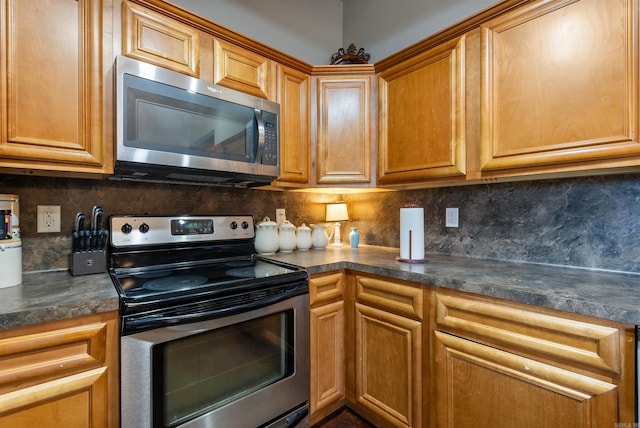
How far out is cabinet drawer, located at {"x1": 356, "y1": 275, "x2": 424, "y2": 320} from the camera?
4.34ft

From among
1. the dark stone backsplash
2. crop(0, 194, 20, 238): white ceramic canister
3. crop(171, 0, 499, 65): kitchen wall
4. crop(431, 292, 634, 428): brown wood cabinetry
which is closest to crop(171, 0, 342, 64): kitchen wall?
crop(171, 0, 499, 65): kitchen wall

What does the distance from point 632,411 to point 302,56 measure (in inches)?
102

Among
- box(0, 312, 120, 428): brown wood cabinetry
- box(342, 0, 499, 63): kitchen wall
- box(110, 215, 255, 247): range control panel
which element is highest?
box(342, 0, 499, 63): kitchen wall

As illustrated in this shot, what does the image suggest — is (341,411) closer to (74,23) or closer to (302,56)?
(74,23)

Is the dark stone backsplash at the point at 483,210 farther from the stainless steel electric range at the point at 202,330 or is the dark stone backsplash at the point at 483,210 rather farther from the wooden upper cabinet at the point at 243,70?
the wooden upper cabinet at the point at 243,70

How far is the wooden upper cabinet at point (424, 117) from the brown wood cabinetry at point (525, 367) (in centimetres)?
74

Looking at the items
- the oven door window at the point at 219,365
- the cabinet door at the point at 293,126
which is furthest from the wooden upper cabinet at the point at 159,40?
the oven door window at the point at 219,365

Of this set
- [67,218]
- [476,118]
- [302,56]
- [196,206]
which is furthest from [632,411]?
[302,56]

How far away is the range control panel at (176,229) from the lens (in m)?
1.43

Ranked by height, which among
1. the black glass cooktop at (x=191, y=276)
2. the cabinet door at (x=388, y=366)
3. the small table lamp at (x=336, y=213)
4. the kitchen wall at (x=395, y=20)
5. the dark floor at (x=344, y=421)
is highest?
the kitchen wall at (x=395, y=20)

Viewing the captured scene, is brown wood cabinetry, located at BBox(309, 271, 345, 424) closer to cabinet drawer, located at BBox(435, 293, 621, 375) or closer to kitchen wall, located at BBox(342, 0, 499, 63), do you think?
cabinet drawer, located at BBox(435, 293, 621, 375)

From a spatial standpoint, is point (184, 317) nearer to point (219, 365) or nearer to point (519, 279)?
point (219, 365)

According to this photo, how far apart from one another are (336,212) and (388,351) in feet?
3.75

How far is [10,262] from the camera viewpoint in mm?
1052
